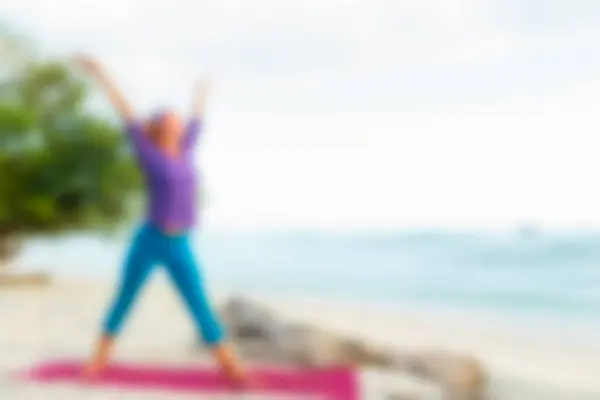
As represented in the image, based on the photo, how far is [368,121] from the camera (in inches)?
47.6

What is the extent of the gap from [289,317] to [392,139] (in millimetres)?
258

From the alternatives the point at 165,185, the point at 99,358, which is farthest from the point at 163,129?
the point at 99,358

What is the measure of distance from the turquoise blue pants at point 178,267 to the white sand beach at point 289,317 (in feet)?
0.28

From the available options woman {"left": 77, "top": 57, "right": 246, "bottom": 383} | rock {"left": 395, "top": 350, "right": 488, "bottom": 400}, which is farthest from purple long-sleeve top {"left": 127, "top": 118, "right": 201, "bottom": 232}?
rock {"left": 395, "top": 350, "right": 488, "bottom": 400}

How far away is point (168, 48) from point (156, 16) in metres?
0.05

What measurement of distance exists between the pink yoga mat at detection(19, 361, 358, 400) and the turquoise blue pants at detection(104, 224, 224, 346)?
6 centimetres

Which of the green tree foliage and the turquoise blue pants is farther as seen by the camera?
the green tree foliage

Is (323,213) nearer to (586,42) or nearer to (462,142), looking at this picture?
(462,142)

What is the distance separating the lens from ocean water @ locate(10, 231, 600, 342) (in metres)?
1.17

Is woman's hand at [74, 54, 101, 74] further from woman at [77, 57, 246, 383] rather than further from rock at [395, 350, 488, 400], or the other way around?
rock at [395, 350, 488, 400]

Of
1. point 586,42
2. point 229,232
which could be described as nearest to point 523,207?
point 586,42

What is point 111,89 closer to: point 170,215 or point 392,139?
point 170,215

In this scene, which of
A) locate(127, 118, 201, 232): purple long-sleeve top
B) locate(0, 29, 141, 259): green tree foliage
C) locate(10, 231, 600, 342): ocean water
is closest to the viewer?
locate(127, 118, 201, 232): purple long-sleeve top

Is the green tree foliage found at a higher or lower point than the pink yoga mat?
higher
